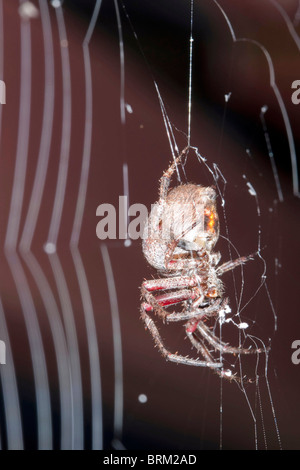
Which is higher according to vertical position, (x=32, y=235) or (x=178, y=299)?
(x=32, y=235)

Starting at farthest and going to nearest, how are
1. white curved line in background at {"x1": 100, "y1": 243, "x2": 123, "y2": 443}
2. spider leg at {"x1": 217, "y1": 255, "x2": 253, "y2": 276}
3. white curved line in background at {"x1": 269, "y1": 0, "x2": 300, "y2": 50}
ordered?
1. white curved line in background at {"x1": 100, "y1": 243, "x2": 123, "y2": 443}
2. white curved line in background at {"x1": 269, "y1": 0, "x2": 300, "y2": 50}
3. spider leg at {"x1": 217, "y1": 255, "x2": 253, "y2": 276}

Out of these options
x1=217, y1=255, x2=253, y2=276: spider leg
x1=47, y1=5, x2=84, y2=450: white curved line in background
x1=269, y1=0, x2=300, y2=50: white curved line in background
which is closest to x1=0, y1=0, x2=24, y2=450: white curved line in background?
x1=47, y1=5, x2=84, y2=450: white curved line in background

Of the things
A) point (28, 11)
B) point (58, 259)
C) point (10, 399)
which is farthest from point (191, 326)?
point (28, 11)

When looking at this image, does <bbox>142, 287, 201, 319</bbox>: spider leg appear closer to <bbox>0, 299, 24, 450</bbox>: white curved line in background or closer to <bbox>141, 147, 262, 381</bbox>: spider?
<bbox>141, 147, 262, 381</bbox>: spider

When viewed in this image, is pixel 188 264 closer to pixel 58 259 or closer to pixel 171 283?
pixel 171 283

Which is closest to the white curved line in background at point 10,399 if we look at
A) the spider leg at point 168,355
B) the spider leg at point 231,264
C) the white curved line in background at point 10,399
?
the white curved line in background at point 10,399
